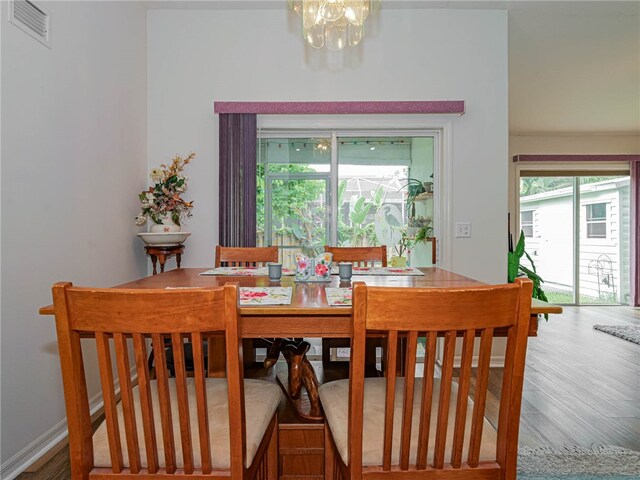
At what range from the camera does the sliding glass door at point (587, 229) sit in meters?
6.10

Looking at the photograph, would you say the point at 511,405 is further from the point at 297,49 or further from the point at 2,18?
the point at 297,49

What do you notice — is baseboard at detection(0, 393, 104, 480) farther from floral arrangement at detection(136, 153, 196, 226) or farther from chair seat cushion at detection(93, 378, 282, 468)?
floral arrangement at detection(136, 153, 196, 226)

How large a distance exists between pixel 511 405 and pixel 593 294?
629 centimetres

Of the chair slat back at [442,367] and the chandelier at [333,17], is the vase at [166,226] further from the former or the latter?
the chair slat back at [442,367]

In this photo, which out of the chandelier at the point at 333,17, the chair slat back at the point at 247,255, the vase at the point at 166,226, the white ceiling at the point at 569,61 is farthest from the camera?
the white ceiling at the point at 569,61

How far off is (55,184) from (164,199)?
0.88 meters

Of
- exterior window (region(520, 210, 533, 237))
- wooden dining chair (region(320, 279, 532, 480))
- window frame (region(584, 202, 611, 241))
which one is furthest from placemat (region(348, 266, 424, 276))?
window frame (region(584, 202, 611, 241))

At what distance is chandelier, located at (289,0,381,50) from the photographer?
2.05 metres

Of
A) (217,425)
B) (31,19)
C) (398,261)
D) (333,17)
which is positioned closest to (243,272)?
(217,425)

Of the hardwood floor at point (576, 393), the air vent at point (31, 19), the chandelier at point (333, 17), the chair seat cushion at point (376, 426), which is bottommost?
the hardwood floor at point (576, 393)

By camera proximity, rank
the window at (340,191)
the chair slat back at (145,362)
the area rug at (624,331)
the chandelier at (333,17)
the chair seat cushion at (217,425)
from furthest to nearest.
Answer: the area rug at (624,331) → the window at (340,191) → the chandelier at (333,17) → the chair seat cushion at (217,425) → the chair slat back at (145,362)

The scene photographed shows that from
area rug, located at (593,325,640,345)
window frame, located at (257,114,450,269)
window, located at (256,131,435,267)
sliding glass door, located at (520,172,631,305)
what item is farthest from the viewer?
sliding glass door, located at (520,172,631,305)

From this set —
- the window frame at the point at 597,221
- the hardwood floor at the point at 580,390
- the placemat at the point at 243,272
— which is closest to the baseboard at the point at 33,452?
the placemat at the point at 243,272

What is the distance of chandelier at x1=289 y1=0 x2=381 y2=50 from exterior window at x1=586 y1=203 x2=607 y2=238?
5524 millimetres
